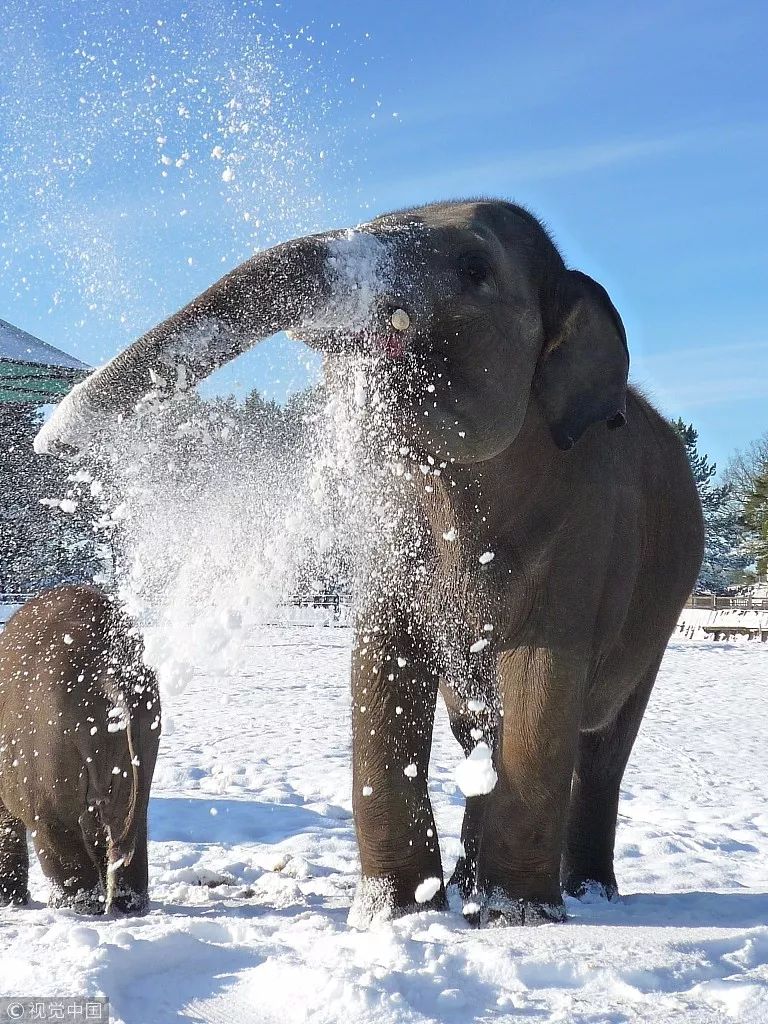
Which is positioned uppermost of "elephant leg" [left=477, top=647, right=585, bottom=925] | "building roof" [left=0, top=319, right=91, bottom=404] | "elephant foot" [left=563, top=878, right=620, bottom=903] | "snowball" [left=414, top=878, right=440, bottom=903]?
"building roof" [left=0, top=319, right=91, bottom=404]

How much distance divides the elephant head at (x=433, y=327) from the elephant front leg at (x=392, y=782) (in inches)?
35.8

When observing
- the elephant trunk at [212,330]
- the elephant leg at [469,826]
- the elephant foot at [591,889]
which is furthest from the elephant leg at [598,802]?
the elephant trunk at [212,330]

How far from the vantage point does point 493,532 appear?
13.0 feet

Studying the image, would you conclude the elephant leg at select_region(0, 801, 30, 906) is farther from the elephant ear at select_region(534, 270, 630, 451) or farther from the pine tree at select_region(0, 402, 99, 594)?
the pine tree at select_region(0, 402, 99, 594)

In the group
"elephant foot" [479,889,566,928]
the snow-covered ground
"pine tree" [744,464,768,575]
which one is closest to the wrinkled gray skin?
"elephant foot" [479,889,566,928]

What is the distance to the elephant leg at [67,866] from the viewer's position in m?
4.10

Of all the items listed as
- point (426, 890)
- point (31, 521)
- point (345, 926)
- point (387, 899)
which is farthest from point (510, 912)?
point (31, 521)

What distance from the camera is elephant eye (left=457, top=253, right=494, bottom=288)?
360 centimetres

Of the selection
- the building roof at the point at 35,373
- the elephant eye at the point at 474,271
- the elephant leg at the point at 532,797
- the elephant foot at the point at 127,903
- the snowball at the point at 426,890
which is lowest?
the elephant foot at the point at 127,903

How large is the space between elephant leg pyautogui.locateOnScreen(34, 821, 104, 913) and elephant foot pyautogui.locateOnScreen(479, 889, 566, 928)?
1317mm

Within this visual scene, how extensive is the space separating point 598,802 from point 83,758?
89.2 inches

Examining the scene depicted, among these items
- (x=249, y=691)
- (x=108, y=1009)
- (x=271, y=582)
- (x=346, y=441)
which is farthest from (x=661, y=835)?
(x=249, y=691)

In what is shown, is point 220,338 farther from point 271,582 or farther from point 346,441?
point 271,582

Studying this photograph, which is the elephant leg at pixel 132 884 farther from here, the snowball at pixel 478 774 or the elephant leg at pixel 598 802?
the elephant leg at pixel 598 802
